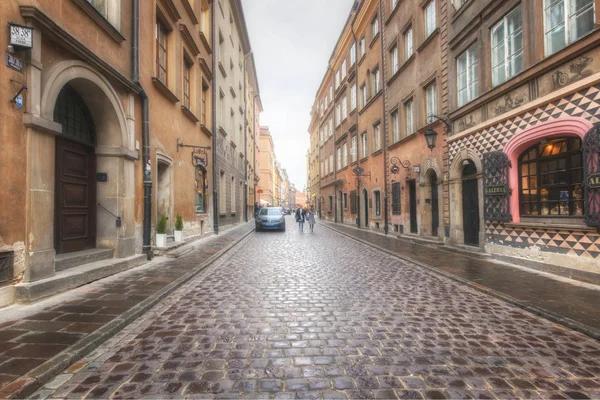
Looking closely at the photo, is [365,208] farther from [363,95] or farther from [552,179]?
[552,179]

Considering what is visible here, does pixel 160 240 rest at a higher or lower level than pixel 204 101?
lower

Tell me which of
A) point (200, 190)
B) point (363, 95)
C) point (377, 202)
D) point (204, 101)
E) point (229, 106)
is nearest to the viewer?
point (200, 190)

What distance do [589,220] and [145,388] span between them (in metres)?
7.69

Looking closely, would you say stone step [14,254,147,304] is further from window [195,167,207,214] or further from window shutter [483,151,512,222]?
window shutter [483,151,512,222]

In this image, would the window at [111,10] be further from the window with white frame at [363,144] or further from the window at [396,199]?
the window with white frame at [363,144]

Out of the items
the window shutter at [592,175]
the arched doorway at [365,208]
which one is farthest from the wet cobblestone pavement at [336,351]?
the arched doorway at [365,208]

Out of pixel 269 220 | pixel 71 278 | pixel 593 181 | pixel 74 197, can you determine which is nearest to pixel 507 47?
pixel 593 181

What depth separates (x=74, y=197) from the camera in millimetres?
6715

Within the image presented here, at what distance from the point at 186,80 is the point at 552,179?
12.6 m

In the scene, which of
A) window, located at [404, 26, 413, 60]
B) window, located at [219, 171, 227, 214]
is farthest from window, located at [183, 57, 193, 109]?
window, located at [404, 26, 413, 60]

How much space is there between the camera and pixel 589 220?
605 cm

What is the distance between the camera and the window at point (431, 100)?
12406mm

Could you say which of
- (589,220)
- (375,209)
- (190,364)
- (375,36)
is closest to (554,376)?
(190,364)

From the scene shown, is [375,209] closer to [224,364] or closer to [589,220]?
[589,220]
